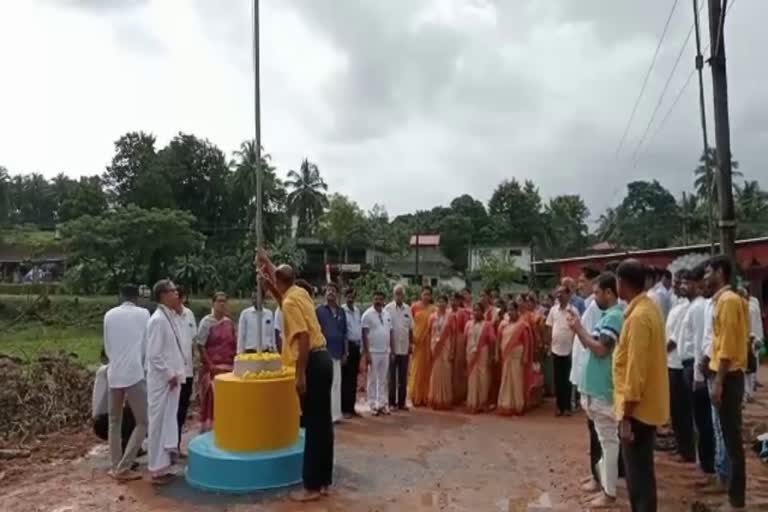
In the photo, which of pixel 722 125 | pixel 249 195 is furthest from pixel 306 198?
pixel 722 125

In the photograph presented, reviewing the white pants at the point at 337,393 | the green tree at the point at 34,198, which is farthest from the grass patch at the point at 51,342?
the green tree at the point at 34,198

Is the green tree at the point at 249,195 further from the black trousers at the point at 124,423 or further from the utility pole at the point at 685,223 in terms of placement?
the black trousers at the point at 124,423

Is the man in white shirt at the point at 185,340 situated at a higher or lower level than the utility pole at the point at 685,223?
lower

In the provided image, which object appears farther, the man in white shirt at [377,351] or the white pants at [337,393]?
the man in white shirt at [377,351]

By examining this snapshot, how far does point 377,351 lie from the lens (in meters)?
9.41

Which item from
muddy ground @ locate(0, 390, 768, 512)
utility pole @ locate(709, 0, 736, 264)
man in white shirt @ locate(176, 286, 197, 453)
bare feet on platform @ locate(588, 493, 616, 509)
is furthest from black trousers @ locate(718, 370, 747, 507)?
man in white shirt @ locate(176, 286, 197, 453)

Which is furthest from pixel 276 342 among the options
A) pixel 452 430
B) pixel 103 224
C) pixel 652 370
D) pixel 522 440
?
pixel 103 224

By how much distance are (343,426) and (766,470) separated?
15.2ft

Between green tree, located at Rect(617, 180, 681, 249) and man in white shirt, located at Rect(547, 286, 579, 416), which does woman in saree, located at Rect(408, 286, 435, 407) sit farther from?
green tree, located at Rect(617, 180, 681, 249)

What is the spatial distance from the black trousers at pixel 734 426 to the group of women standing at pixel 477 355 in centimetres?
458

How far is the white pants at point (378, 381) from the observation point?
941 cm

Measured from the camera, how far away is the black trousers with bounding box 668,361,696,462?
6406 millimetres

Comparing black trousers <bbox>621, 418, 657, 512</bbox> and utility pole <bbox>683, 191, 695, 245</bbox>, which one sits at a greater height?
utility pole <bbox>683, 191, 695, 245</bbox>

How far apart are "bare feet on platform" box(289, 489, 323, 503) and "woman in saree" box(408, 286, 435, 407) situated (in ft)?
15.6
